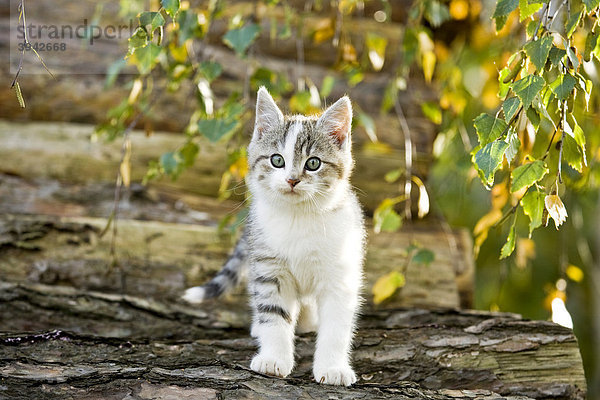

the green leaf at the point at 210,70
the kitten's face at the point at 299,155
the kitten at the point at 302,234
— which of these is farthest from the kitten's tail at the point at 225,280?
the green leaf at the point at 210,70

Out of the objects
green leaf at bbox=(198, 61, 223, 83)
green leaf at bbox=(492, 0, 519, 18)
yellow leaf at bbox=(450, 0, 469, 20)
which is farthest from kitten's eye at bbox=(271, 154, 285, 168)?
yellow leaf at bbox=(450, 0, 469, 20)

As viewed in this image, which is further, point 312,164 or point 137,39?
point 312,164

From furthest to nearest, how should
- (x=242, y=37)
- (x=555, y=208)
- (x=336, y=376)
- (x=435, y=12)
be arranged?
(x=435, y=12) → (x=242, y=37) → (x=336, y=376) → (x=555, y=208)

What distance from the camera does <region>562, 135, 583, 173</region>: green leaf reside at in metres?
2.41

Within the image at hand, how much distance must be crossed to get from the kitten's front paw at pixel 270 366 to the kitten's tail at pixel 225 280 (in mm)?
647

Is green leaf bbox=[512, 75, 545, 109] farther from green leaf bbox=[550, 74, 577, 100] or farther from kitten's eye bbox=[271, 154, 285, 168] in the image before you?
kitten's eye bbox=[271, 154, 285, 168]

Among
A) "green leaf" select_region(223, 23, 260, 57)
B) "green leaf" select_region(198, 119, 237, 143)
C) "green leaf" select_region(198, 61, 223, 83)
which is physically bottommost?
"green leaf" select_region(198, 119, 237, 143)

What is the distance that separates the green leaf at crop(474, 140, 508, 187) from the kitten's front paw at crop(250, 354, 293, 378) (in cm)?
124

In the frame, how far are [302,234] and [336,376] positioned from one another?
2.34 ft

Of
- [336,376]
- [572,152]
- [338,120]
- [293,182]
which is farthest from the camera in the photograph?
[338,120]

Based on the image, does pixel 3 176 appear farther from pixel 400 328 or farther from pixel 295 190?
pixel 400 328

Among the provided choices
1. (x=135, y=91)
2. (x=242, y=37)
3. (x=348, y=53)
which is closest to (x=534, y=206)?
(x=242, y=37)

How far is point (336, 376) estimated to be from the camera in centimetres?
275

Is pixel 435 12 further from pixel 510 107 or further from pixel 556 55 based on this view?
pixel 510 107
